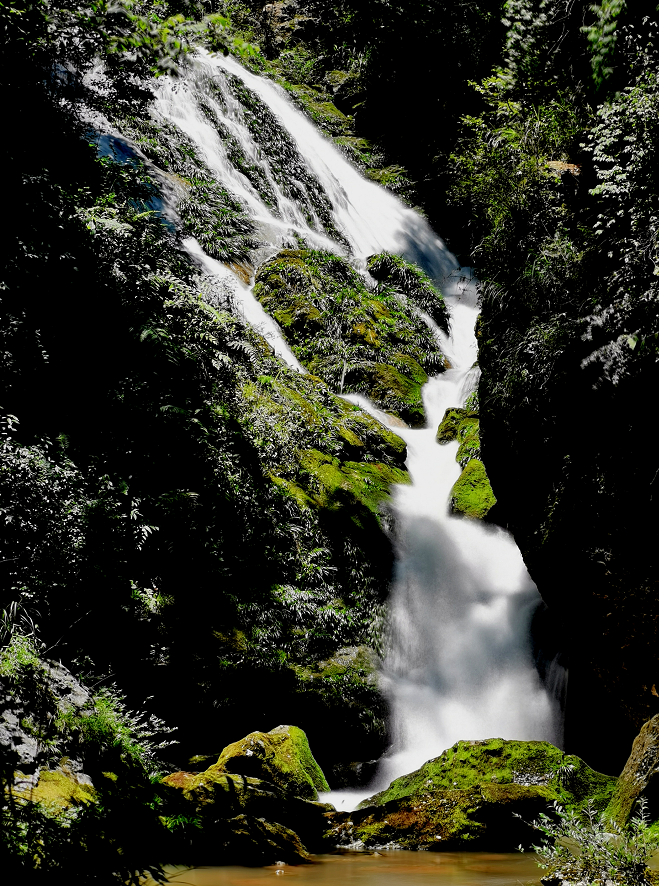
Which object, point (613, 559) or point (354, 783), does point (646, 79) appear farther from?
point (354, 783)

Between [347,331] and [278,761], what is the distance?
33.9ft

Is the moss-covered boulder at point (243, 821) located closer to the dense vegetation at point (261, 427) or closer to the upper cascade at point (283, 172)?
the dense vegetation at point (261, 427)

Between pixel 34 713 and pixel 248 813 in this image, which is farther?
pixel 248 813

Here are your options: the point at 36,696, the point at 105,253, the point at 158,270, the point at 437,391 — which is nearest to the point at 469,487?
the point at 437,391

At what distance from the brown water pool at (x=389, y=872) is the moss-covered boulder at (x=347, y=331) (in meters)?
9.72

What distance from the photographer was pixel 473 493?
10.9 meters

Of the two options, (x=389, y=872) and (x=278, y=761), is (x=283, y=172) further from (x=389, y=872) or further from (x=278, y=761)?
(x=389, y=872)

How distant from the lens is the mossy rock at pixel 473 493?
34.9 ft

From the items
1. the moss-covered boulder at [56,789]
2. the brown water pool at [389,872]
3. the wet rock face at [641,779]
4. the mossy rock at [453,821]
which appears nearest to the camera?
the moss-covered boulder at [56,789]

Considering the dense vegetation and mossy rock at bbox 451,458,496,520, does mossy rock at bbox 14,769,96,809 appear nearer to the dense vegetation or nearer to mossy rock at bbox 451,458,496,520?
the dense vegetation

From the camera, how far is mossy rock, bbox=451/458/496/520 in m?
10.6

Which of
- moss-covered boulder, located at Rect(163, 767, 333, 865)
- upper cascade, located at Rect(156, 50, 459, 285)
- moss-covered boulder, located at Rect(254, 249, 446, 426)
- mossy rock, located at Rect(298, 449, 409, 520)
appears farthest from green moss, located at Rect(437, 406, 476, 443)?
moss-covered boulder, located at Rect(163, 767, 333, 865)

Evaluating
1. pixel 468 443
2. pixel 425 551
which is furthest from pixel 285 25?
pixel 425 551

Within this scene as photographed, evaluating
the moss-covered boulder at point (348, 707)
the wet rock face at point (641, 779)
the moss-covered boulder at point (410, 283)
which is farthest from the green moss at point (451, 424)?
the wet rock face at point (641, 779)
